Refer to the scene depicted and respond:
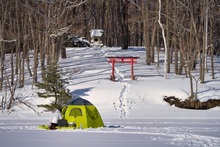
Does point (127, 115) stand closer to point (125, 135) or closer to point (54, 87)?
point (54, 87)

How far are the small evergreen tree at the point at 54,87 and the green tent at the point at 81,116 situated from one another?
5.41 meters

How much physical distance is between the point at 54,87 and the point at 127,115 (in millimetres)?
4237

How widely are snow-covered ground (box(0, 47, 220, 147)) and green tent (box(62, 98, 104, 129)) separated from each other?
0.85m

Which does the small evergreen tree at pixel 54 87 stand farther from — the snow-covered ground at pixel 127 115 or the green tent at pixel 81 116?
the green tent at pixel 81 116

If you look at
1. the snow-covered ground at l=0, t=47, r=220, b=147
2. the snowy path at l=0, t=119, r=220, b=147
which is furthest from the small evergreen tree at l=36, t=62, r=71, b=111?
the snowy path at l=0, t=119, r=220, b=147

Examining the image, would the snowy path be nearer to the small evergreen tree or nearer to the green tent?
the green tent

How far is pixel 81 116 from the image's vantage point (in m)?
17.8

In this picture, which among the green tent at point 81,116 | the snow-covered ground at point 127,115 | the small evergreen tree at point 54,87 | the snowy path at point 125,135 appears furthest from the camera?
the small evergreen tree at point 54,87

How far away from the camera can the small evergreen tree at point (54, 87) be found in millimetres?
23531

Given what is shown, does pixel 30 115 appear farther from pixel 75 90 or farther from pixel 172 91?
pixel 172 91

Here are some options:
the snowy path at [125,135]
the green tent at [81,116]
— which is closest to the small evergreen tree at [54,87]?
the snowy path at [125,135]

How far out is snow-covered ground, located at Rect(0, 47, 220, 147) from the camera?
46.4 ft

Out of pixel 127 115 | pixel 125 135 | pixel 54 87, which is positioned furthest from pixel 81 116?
pixel 54 87

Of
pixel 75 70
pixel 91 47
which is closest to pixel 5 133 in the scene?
pixel 75 70
